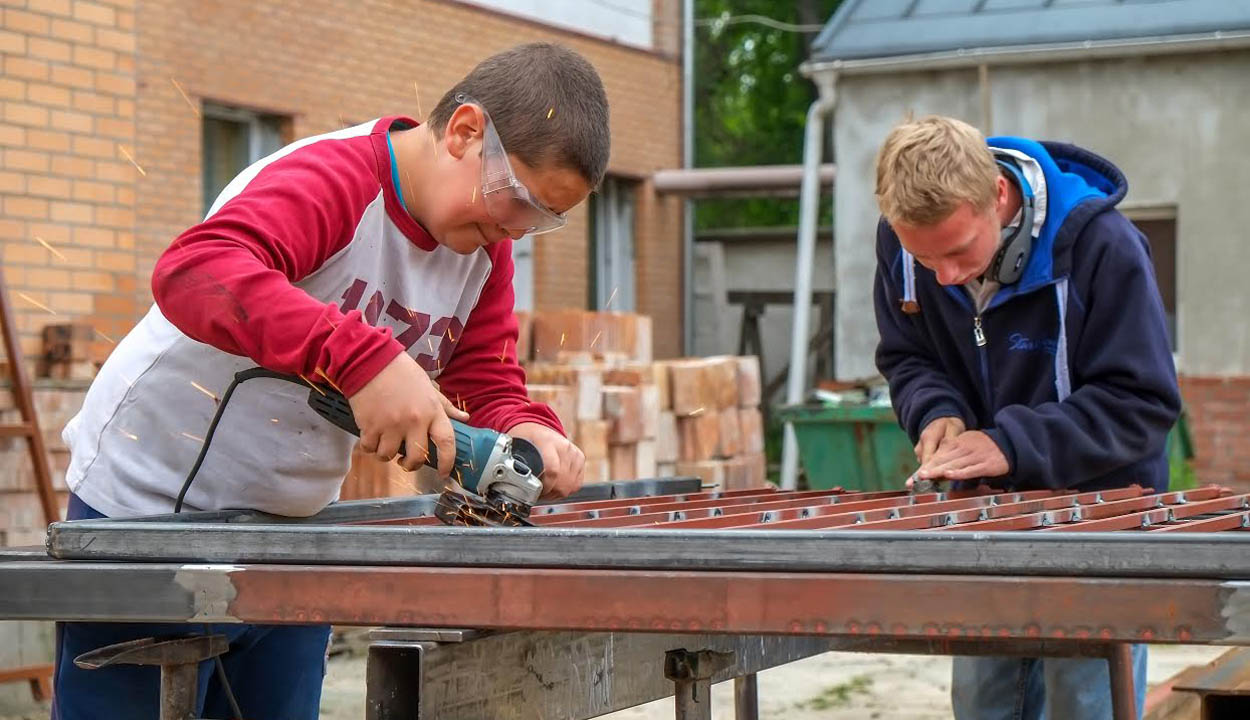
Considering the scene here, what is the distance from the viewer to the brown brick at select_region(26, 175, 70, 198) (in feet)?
22.8

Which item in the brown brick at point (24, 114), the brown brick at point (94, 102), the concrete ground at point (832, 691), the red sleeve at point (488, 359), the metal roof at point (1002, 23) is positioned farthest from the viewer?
the metal roof at point (1002, 23)

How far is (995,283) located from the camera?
361 cm

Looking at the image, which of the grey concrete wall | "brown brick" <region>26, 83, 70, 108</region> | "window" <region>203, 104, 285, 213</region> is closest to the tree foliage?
the grey concrete wall

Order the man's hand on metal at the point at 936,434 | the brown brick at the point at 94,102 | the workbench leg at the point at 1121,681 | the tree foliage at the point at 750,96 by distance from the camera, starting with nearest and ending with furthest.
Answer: the workbench leg at the point at 1121,681 → the man's hand on metal at the point at 936,434 → the brown brick at the point at 94,102 → the tree foliage at the point at 750,96

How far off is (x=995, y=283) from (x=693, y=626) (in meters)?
1.99

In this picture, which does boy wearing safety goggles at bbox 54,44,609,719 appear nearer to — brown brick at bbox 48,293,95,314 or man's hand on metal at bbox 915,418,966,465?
man's hand on metal at bbox 915,418,966,465

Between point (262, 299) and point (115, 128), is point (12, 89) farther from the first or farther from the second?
point (262, 299)

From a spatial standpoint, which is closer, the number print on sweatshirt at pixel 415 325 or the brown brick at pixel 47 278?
the number print on sweatshirt at pixel 415 325

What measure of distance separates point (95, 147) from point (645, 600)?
594 cm

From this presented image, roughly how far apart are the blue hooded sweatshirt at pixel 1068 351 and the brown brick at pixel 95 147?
176 inches

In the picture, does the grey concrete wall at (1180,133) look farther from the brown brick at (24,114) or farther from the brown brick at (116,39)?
the brown brick at (24,114)

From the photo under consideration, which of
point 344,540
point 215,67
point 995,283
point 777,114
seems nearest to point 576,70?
point 344,540

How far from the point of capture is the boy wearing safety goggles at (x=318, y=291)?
240cm

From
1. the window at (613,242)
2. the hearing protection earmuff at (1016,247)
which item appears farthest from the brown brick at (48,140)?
the window at (613,242)
